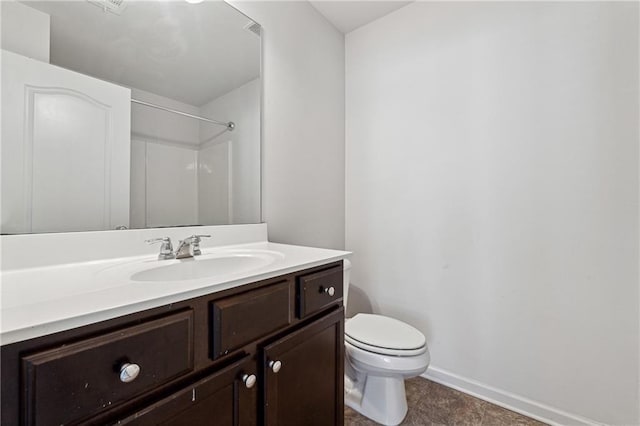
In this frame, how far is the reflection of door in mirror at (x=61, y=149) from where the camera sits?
775 mm

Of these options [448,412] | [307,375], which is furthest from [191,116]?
[448,412]

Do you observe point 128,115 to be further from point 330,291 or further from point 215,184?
point 330,291

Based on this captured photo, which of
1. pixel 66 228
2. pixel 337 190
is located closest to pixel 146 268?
pixel 66 228

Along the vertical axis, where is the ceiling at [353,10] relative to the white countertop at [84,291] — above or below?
above

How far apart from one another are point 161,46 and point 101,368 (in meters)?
1.18

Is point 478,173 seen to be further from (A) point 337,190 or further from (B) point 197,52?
(B) point 197,52

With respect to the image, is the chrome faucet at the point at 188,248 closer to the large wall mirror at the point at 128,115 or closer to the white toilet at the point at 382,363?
the large wall mirror at the point at 128,115

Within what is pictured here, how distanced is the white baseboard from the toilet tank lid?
490 millimetres

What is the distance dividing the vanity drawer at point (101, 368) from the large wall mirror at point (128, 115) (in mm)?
589

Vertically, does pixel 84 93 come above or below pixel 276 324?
above

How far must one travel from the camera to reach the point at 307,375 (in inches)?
34.5

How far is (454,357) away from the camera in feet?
5.14

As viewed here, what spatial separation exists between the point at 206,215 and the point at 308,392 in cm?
81

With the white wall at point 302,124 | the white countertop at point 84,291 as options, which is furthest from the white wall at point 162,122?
the white countertop at point 84,291
